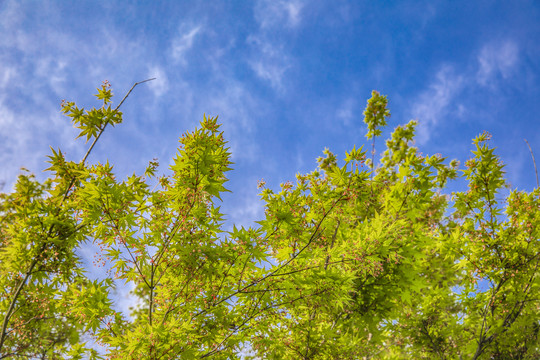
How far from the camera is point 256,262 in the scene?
4738 mm

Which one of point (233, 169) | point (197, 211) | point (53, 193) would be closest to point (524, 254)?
point (233, 169)

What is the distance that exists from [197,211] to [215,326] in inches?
74.1

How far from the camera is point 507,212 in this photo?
7348 mm

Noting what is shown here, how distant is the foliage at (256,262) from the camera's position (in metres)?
4.33

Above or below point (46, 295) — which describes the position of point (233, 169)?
above

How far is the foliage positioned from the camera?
14.2ft

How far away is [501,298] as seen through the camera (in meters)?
7.04

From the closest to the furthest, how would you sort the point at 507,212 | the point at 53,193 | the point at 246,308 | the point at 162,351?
the point at 162,351 → the point at 246,308 → the point at 53,193 → the point at 507,212

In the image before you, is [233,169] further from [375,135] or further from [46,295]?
[375,135]

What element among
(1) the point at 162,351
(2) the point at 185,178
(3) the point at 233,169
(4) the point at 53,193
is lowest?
(1) the point at 162,351

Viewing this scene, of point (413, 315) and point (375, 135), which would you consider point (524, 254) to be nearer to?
point (413, 315)

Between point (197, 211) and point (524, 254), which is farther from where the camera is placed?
point (524, 254)

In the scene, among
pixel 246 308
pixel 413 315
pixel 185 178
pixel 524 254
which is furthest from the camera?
pixel 413 315

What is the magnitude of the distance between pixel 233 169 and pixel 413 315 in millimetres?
6380
